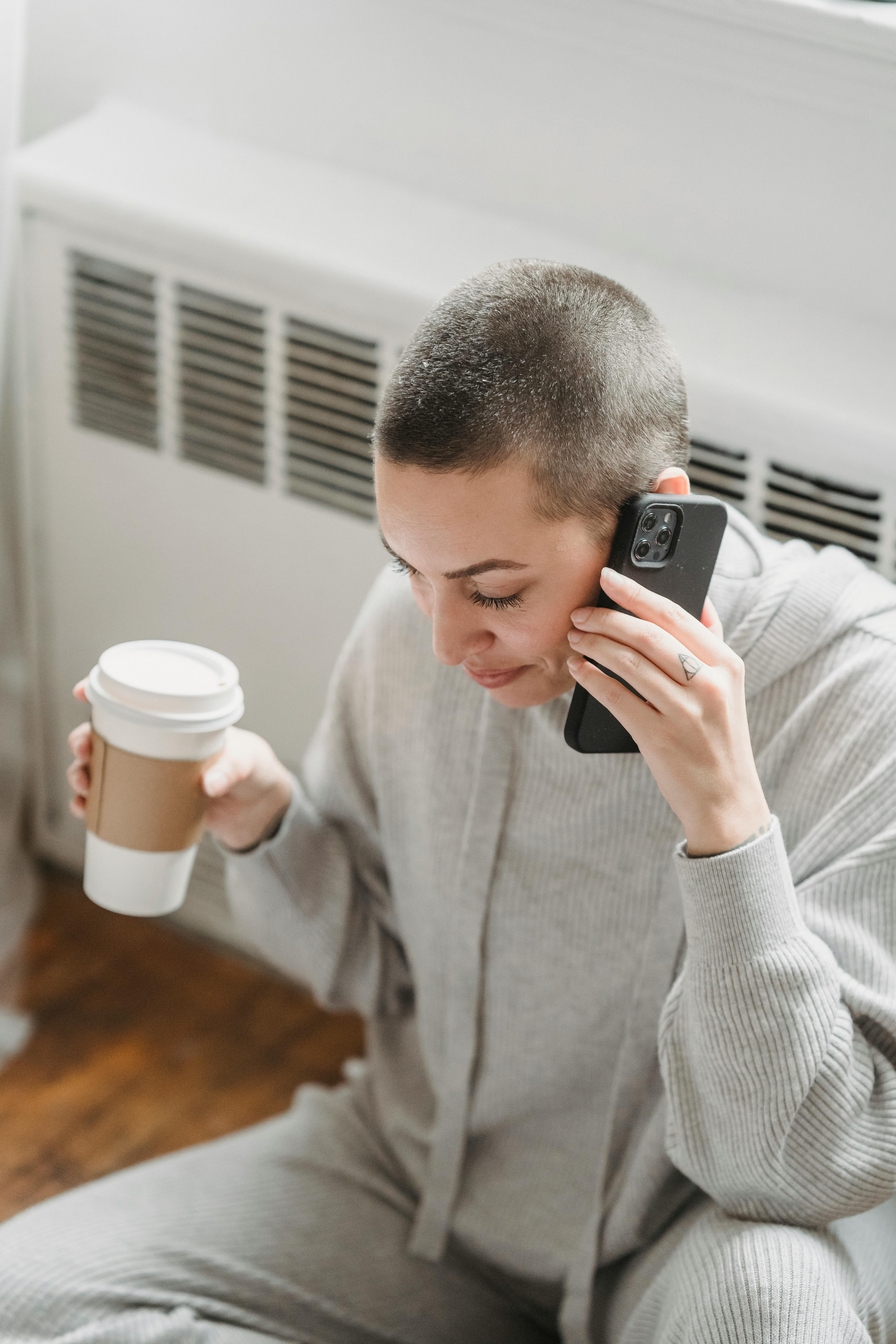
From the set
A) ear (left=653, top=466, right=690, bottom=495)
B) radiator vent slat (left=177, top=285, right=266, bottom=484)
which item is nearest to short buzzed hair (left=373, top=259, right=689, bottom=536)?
ear (left=653, top=466, right=690, bottom=495)

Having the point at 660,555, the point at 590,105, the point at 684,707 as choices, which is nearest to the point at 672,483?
the point at 660,555

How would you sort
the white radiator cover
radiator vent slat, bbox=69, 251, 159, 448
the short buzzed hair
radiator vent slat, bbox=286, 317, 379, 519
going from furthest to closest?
1. radiator vent slat, bbox=69, 251, 159, 448
2. radiator vent slat, bbox=286, 317, 379, 519
3. the white radiator cover
4. the short buzzed hair

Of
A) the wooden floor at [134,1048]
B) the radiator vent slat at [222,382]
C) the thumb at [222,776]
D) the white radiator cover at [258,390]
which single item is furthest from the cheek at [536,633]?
the wooden floor at [134,1048]

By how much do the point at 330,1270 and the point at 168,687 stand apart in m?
0.54

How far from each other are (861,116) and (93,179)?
2.54ft

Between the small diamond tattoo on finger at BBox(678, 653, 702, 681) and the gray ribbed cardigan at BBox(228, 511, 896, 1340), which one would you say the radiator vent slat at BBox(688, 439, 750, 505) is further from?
the small diamond tattoo on finger at BBox(678, 653, 702, 681)

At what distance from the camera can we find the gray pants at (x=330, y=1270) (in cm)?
93

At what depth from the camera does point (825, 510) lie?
4.13 ft

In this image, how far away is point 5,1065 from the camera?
5.45 ft

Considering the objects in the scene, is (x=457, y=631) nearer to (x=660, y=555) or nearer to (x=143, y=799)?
(x=660, y=555)

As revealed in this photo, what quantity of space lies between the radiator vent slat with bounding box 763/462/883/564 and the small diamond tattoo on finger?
436 millimetres

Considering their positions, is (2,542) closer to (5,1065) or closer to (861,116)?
(5,1065)

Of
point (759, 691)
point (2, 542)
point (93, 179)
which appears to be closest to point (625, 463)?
point (759, 691)

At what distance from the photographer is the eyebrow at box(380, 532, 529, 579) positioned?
0.88 meters
